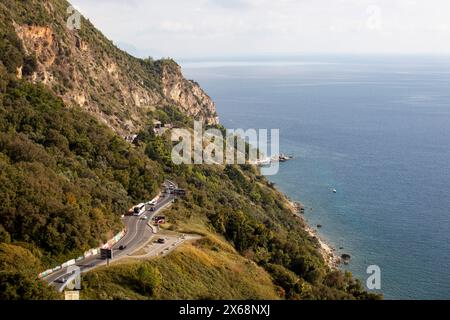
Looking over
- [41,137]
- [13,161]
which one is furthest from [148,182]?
[13,161]

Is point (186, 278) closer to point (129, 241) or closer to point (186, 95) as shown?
point (129, 241)

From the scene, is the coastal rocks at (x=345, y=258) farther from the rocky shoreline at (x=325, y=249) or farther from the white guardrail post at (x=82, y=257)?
the white guardrail post at (x=82, y=257)

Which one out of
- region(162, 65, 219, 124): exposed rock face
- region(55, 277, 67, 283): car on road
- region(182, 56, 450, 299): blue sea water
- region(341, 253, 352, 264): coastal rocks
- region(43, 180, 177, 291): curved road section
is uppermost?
region(162, 65, 219, 124): exposed rock face

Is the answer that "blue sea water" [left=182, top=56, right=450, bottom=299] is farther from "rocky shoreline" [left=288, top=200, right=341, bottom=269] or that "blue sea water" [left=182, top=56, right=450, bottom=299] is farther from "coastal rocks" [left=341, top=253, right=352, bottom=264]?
"rocky shoreline" [left=288, top=200, right=341, bottom=269]

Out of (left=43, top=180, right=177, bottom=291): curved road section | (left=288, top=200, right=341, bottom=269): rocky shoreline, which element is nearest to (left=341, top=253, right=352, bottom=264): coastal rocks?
(left=288, top=200, right=341, bottom=269): rocky shoreline

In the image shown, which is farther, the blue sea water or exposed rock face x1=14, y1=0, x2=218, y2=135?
exposed rock face x1=14, y1=0, x2=218, y2=135

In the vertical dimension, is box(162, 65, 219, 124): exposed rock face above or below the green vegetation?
above
